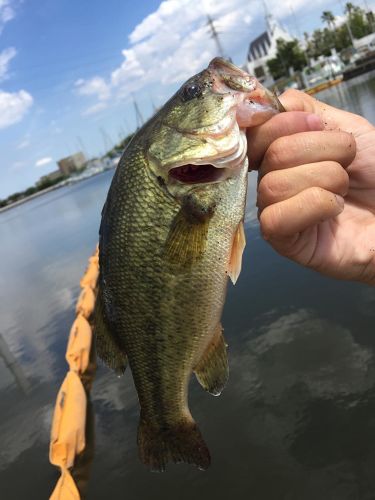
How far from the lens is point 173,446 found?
8.86 feet

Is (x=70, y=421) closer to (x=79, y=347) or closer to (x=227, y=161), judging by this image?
(x=79, y=347)

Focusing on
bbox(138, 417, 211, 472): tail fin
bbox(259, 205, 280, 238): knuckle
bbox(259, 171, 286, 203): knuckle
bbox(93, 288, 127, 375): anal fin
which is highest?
bbox(259, 171, 286, 203): knuckle

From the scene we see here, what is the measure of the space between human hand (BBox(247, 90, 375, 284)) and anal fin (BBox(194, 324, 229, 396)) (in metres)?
0.63

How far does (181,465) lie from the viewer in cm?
627

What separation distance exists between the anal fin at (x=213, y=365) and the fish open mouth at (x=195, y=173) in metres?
0.83

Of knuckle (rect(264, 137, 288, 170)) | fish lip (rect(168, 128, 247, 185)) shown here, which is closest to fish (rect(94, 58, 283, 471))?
fish lip (rect(168, 128, 247, 185))

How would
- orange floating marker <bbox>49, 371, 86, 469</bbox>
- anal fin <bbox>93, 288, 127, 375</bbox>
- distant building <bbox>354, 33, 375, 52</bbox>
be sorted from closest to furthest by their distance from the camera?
1. anal fin <bbox>93, 288, 127, 375</bbox>
2. orange floating marker <bbox>49, 371, 86, 469</bbox>
3. distant building <bbox>354, 33, 375, 52</bbox>

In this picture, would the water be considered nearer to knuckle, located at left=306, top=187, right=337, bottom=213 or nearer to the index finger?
knuckle, located at left=306, top=187, right=337, bottom=213

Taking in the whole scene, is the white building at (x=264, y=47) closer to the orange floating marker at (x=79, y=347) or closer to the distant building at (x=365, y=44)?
the distant building at (x=365, y=44)

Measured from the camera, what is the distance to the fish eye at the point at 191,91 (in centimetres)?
234

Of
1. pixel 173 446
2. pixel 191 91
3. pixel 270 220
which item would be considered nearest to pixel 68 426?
pixel 173 446

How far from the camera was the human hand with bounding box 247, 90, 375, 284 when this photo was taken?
216cm

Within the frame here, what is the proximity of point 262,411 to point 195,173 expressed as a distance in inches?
210

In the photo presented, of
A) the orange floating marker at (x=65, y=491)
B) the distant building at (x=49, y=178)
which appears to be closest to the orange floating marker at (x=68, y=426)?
the orange floating marker at (x=65, y=491)
